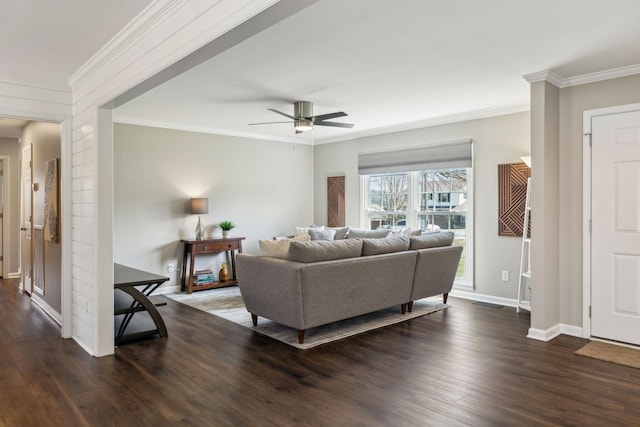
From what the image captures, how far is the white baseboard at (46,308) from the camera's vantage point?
15.0 feet

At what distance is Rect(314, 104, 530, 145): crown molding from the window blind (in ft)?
1.02

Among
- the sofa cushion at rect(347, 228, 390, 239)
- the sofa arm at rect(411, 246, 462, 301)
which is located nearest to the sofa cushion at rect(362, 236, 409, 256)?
the sofa arm at rect(411, 246, 462, 301)

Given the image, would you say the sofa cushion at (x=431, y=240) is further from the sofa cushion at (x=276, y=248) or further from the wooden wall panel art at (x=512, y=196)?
the sofa cushion at (x=276, y=248)

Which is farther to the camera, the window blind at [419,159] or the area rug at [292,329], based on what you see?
the window blind at [419,159]

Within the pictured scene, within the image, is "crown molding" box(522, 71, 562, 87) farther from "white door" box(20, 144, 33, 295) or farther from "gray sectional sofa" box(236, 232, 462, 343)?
"white door" box(20, 144, 33, 295)

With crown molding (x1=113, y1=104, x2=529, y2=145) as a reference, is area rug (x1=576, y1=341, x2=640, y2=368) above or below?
below

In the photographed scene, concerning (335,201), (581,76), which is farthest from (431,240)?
(335,201)

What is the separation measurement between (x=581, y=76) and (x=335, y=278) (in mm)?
2979

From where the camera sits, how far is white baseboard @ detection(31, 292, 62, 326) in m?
4.57

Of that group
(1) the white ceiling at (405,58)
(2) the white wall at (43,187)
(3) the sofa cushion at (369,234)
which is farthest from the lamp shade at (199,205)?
(3) the sofa cushion at (369,234)

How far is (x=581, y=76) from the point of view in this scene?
405 centimetres

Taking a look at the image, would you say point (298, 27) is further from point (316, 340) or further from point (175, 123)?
point (175, 123)

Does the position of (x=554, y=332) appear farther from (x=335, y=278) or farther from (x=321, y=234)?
(x=321, y=234)

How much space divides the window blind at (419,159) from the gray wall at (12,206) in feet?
19.2
